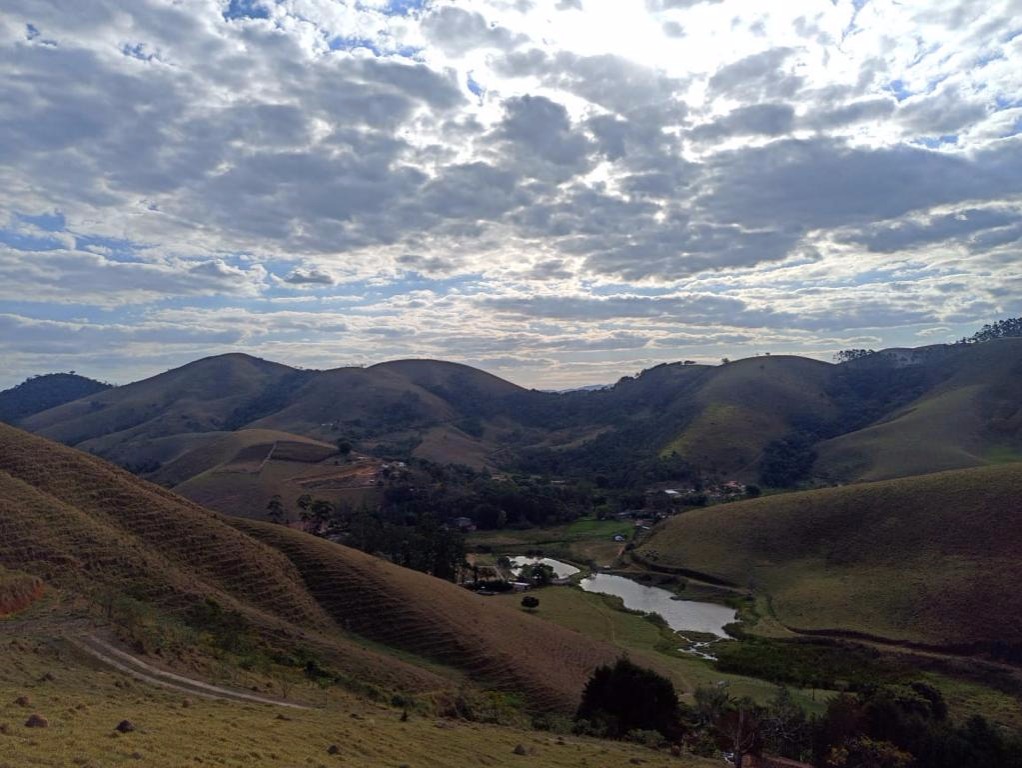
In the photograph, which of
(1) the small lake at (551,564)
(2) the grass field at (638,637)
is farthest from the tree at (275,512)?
(2) the grass field at (638,637)

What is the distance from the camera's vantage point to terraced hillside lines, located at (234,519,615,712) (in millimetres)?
46812

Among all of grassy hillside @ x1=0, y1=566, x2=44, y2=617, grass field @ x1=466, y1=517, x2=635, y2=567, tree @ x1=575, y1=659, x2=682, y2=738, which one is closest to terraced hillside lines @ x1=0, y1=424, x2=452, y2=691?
grassy hillside @ x1=0, y1=566, x2=44, y2=617

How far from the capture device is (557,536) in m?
127

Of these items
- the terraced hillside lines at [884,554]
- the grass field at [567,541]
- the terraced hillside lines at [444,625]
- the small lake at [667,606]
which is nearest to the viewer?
the terraced hillside lines at [444,625]

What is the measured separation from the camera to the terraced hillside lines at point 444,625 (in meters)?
46.8

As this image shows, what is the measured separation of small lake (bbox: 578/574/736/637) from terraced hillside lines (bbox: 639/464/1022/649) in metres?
5.99

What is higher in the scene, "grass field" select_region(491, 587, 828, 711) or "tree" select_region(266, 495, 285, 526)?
"tree" select_region(266, 495, 285, 526)

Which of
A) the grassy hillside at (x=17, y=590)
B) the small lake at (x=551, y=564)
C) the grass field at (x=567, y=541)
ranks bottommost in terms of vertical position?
the small lake at (x=551, y=564)

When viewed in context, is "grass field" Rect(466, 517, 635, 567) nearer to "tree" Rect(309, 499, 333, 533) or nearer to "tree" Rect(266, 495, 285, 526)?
"tree" Rect(309, 499, 333, 533)

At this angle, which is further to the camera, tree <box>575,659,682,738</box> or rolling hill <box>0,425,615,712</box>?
rolling hill <box>0,425,615,712</box>

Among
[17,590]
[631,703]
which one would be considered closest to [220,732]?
[631,703]

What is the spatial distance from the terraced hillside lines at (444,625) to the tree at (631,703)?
5362 millimetres

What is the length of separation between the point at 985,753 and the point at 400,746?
2745 centimetres

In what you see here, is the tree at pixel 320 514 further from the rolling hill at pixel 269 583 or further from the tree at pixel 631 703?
the tree at pixel 631 703
